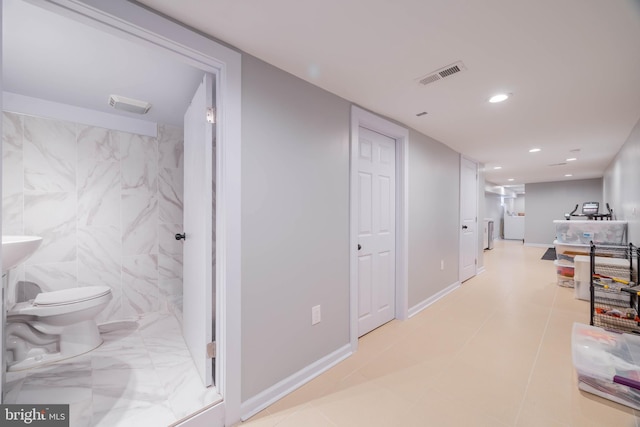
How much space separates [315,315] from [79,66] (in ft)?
7.84

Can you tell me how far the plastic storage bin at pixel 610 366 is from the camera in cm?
162

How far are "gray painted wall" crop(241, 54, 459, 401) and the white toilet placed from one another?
144 centimetres

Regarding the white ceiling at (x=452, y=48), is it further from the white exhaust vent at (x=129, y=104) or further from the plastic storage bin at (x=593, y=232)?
the plastic storage bin at (x=593, y=232)

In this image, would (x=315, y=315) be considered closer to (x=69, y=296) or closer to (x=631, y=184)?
(x=69, y=296)

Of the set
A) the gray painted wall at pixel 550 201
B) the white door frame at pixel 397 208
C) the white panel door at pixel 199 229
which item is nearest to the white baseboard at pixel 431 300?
the white door frame at pixel 397 208

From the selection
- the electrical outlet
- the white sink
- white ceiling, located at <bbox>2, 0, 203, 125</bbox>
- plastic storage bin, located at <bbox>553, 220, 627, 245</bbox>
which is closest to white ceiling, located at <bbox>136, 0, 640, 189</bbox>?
white ceiling, located at <bbox>2, 0, 203, 125</bbox>

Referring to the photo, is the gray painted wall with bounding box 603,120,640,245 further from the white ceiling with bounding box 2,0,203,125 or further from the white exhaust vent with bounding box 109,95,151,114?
the white exhaust vent with bounding box 109,95,151,114

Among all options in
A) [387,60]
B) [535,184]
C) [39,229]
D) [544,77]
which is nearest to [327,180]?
[387,60]

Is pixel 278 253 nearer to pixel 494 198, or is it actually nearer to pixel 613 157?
pixel 613 157

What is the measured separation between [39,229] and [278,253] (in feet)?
7.49

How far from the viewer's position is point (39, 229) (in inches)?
91.0

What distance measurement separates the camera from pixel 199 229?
1751 millimetres

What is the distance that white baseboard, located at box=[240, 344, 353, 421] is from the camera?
5.19 feet

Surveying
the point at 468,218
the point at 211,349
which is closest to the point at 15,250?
the point at 211,349
